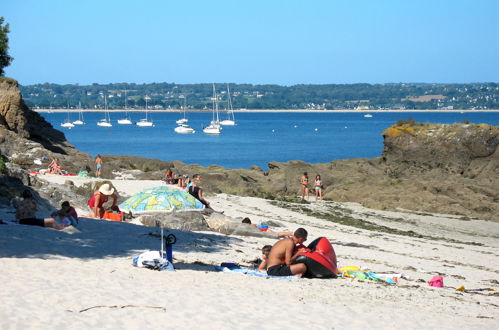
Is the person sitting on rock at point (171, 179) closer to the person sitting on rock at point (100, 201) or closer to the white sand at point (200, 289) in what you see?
the person sitting on rock at point (100, 201)

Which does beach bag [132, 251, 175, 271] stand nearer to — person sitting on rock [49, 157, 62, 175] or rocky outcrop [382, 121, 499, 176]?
person sitting on rock [49, 157, 62, 175]

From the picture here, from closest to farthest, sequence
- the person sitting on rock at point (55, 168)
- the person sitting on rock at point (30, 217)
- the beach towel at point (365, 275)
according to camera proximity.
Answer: the beach towel at point (365, 275) → the person sitting on rock at point (30, 217) → the person sitting on rock at point (55, 168)

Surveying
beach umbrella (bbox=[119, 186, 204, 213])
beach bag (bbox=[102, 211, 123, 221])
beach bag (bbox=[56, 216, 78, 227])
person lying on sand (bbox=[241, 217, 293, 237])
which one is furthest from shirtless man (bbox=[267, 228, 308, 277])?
beach umbrella (bbox=[119, 186, 204, 213])

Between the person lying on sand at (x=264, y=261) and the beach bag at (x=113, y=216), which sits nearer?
the person lying on sand at (x=264, y=261)

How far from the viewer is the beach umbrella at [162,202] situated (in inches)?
738

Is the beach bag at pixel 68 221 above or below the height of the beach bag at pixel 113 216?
above

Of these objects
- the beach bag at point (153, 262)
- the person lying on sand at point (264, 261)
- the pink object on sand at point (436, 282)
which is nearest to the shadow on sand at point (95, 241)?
the beach bag at point (153, 262)

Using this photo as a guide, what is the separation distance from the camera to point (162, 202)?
18.8 metres

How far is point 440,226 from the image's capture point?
80.3ft

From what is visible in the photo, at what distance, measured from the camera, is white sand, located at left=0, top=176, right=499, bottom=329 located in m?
8.95

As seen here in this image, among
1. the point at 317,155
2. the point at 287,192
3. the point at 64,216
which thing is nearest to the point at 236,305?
the point at 64,216

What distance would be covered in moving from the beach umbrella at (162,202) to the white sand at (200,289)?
2.03 meters

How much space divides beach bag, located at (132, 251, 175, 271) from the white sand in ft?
0.69

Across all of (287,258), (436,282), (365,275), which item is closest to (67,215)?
(287,258)
